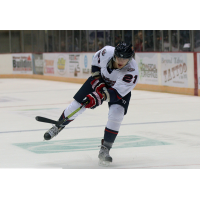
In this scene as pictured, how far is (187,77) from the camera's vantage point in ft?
41.9

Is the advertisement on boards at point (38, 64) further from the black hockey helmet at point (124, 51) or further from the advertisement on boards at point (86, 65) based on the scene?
the black hockey helmet at point (124, 51)

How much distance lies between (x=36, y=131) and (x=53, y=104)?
3990mm

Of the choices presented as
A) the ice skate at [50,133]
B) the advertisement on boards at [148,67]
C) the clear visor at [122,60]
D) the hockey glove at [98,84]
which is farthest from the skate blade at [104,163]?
the advertisement on boards at [148,67]

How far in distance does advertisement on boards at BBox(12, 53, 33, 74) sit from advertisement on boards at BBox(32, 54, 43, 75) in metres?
0.30

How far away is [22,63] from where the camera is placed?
A: 898 inches

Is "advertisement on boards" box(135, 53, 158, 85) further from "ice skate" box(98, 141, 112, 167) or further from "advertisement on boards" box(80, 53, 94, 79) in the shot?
"ice skate" box(98, 141, 112, 167)

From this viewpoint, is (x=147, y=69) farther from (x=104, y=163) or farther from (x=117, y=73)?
(x=104, y=163)

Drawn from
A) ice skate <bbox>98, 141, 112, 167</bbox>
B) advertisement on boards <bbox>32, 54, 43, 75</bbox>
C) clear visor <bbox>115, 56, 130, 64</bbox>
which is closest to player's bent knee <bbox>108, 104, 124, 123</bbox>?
ice skate <bbox>98, 141, 112, 167</bbox>

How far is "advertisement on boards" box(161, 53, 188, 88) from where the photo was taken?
1289cm

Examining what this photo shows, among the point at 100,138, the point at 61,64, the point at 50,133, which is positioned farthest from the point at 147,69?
the point at 50,133

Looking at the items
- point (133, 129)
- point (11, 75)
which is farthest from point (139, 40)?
point (133, 129)

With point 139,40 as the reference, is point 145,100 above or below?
below

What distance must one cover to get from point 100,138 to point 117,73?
1.77m

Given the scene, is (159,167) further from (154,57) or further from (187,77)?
(154,57)
